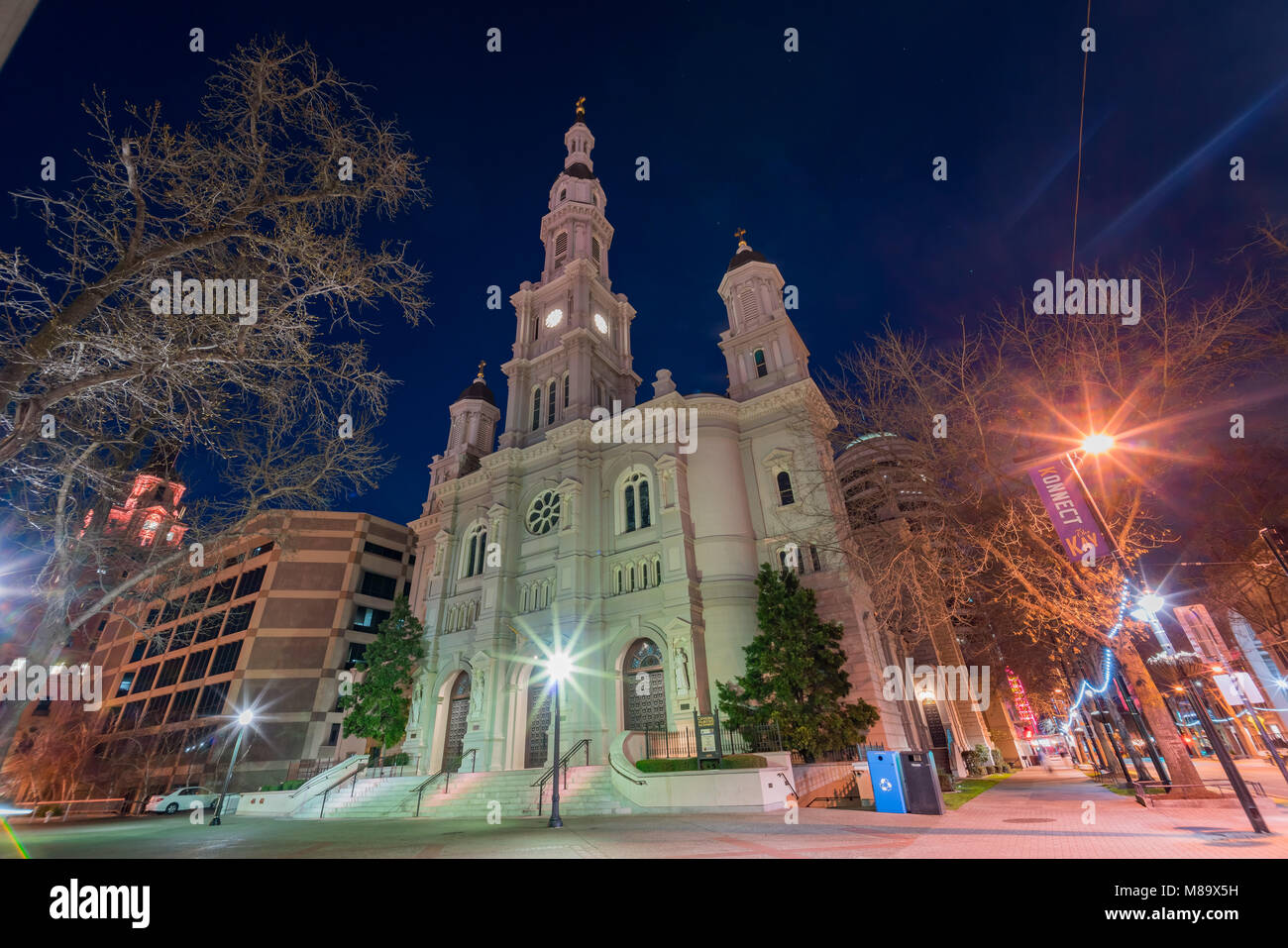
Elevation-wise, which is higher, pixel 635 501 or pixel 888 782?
pixel 635 501

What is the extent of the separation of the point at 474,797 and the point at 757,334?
27.3 meters

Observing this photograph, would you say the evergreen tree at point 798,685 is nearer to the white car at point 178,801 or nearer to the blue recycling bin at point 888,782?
the blue recycling bin at point 888,782

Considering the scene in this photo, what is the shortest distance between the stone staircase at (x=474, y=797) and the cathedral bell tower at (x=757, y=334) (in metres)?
21.0

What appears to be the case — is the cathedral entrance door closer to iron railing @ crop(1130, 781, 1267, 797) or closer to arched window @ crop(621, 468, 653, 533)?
arched window @ crop(621, 468, 653, 533)

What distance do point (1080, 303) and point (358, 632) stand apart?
50549 mm

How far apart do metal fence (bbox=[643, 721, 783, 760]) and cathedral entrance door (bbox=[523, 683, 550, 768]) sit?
7210 millimetres

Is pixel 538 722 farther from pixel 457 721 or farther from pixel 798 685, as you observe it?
pixel 798 685

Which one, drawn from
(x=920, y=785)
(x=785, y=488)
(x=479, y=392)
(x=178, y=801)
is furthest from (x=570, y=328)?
(x=178, y=801)

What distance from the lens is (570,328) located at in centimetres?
3909

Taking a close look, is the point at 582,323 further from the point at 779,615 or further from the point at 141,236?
the point at 141,236

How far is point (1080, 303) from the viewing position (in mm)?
13469

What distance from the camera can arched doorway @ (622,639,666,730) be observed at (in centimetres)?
2472

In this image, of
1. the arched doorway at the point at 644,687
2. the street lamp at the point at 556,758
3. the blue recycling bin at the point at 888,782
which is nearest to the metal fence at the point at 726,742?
the arched doorway at the point at 644,687
